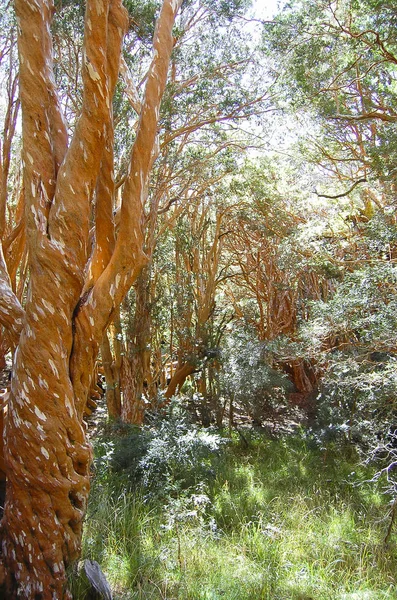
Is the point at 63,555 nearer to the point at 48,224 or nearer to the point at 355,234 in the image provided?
the point at 48,224

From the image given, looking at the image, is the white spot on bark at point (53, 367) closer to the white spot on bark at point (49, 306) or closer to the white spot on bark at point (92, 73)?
the white spot on bark at point (49, 306)

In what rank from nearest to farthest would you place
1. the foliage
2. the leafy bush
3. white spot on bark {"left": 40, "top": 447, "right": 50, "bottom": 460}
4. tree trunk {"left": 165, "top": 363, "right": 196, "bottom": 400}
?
1. white spot on bark {"left": 40, "top": 447, "right": 50, "bottom": 460}
2. the leafy bush
3. the foliage
4. tree trunk {"left": 165, "top": 363, "right": 196, "bottom": 400}

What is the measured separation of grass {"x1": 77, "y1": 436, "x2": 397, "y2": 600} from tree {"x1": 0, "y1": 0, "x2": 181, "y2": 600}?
0.77m

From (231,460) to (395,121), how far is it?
17.0 ft

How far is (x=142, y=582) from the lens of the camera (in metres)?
3.32

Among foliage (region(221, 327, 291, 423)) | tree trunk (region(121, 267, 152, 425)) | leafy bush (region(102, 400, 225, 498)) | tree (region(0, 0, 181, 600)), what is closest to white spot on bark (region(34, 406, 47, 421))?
tree (region(0, 0, 181, 600))

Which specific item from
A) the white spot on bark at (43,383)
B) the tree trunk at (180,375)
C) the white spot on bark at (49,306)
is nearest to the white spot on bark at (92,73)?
the white spot on bark at (49,306)

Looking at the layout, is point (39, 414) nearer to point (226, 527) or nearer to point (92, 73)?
point (92, 73)

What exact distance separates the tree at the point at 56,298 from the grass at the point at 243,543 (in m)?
0.77

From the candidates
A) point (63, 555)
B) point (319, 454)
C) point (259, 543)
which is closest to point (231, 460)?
point (319, 454)

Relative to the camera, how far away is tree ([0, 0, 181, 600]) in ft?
9.30

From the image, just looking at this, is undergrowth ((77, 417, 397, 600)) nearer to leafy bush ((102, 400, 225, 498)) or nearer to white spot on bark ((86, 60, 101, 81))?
leafy bush ((102, 400, 225, 498))

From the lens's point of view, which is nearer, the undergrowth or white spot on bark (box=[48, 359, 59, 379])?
white spot on bark (box=[48, 359, 59, 379])

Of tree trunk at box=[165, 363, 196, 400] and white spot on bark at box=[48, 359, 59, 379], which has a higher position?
tree trunk at box=[165, 363, 196, 400]
